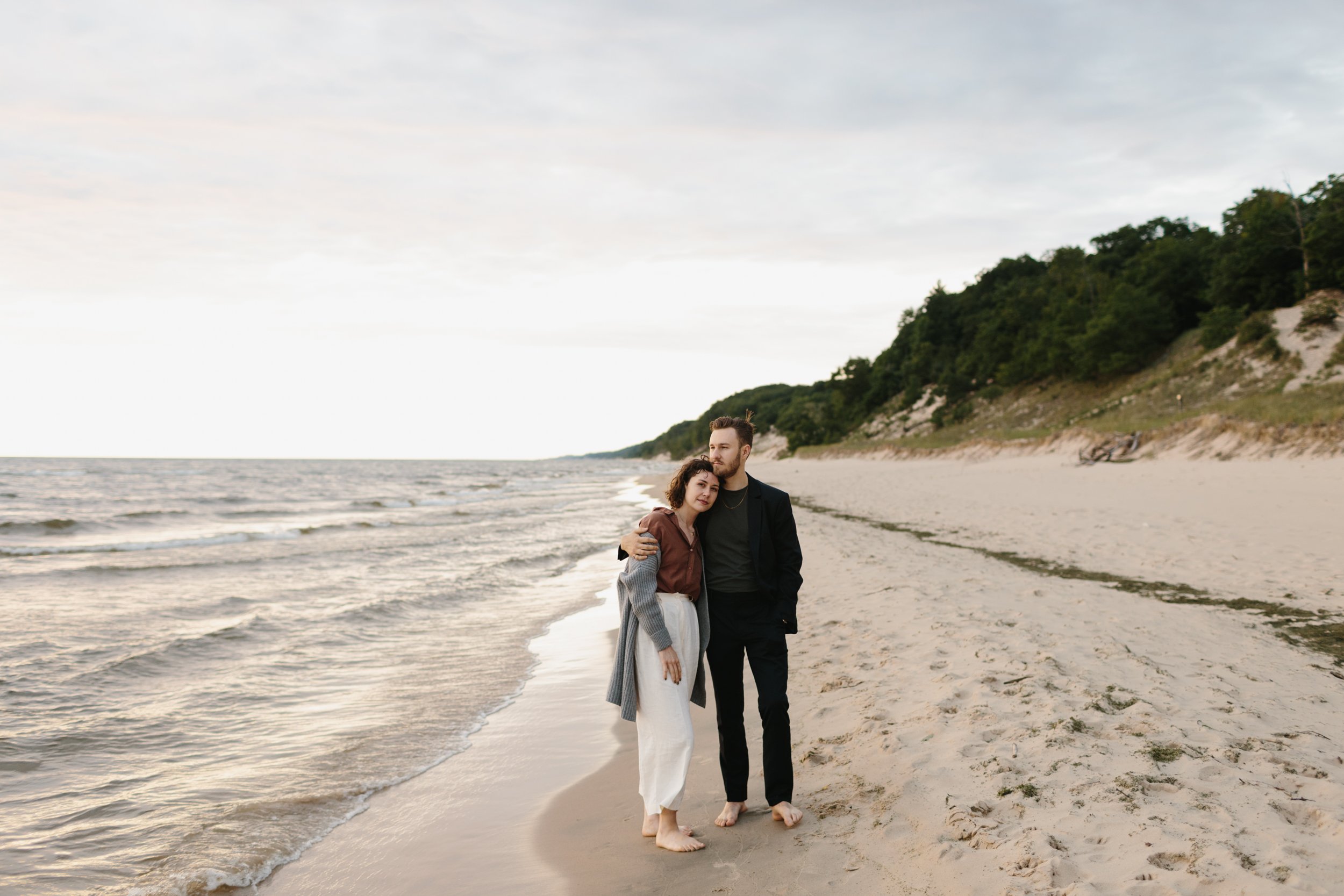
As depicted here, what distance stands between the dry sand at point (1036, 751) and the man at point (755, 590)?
425mm

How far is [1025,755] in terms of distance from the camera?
4047 millimetres

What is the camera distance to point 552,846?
3908mm

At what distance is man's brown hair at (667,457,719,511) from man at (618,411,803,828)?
9cm

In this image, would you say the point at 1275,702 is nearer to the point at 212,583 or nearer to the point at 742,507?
the point at 742,507

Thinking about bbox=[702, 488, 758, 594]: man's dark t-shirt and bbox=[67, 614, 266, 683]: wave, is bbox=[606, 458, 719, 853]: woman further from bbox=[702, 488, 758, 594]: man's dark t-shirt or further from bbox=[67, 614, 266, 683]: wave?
bbox=[67, 614, 266, 683]: wave

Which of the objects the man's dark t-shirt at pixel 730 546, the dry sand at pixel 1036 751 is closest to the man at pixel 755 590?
the man's dark t-shirt at pixel 730 546

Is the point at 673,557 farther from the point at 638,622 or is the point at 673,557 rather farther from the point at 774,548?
the point at 774,548

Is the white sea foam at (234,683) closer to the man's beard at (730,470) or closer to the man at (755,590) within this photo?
the man at (755,590)

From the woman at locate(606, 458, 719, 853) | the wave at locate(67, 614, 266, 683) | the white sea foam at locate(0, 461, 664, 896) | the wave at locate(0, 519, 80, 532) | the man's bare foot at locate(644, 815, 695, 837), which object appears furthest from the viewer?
the wave at locate(0, 519, 80, 532)

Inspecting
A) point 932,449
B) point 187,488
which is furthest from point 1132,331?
point 187,488

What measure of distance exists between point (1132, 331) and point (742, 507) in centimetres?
4226

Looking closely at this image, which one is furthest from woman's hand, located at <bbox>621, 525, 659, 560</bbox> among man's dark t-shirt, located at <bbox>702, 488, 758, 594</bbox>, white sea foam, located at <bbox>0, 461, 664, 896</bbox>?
white sea foam, located at <bbox>0, 461, 664, 896</bbox>

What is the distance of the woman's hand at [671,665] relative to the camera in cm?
354

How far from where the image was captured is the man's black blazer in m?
3.74
